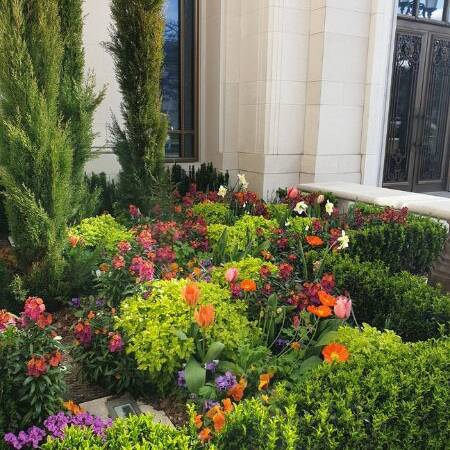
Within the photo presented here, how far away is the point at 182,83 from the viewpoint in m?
7.61

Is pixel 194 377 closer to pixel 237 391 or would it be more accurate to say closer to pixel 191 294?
pixel 237 391

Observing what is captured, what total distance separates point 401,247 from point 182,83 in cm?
466

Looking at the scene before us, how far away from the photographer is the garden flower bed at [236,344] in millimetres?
1933

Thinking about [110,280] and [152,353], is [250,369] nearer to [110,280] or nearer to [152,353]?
[152,353]

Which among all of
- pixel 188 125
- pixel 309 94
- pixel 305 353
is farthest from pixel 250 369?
pixel 188 125

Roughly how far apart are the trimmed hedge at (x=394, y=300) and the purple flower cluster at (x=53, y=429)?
2006 mm

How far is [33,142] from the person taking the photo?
12.3 feet

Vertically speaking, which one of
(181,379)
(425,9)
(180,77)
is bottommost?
(181,379)

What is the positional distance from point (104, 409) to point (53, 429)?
56 cm

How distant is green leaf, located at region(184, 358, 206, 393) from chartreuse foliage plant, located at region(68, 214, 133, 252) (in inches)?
80.2

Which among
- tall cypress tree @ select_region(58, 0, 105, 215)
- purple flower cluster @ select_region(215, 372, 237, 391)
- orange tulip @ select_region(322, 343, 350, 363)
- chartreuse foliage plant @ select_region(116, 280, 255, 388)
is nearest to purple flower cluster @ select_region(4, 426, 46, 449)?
chartreuse foliage plant @ select_region(116, 280, 255, 388)

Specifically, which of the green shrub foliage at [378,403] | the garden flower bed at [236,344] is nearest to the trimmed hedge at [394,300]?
the garden flower bed at [236,344]

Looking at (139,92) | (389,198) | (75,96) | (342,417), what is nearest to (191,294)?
(342,417)

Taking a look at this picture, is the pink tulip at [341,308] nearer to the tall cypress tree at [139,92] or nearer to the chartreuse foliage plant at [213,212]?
the chartreuse foliage plant at [213,212]
